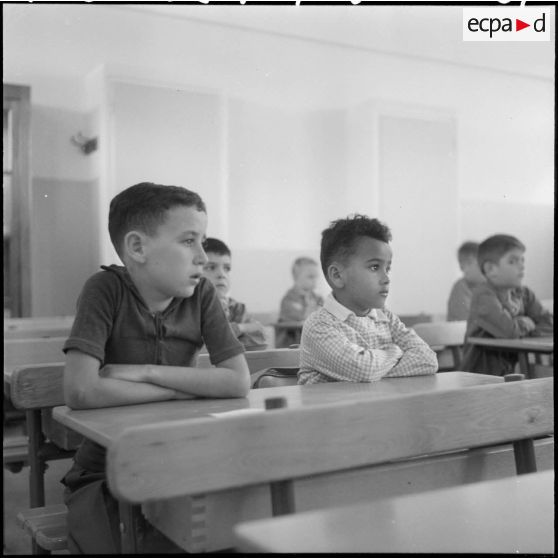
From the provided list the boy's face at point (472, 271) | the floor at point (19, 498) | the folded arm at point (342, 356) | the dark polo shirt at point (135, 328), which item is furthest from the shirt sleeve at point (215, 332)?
the boy's face at point (472, 271)

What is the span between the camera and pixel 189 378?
130 centimetres

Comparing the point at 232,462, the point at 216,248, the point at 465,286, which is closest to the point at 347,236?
the point at 232,462

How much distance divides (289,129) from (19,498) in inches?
136

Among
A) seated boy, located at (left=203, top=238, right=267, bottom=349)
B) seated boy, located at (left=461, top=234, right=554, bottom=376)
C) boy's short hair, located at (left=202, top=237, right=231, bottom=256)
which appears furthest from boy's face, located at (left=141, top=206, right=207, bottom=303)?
seated boy, located at (left=461, top=234, right=554, bottom=376)

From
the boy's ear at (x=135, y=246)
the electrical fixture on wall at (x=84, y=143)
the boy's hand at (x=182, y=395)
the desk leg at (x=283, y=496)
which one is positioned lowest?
the desk leg at (x=283, y=496)

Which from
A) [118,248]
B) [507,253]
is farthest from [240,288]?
[118,248]

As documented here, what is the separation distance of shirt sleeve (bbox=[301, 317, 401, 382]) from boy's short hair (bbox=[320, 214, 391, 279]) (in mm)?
213

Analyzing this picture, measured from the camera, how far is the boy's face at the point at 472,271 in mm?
4350

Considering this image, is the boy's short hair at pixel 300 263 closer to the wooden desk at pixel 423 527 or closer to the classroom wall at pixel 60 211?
the classroom wall at pixel 60 211

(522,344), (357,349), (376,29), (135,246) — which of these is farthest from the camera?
(376,29)

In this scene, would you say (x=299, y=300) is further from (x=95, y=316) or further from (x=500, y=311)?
(x=95, y=316)

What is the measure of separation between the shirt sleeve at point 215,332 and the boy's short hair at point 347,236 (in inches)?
19.4

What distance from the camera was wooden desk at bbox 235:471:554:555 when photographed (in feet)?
1.89
